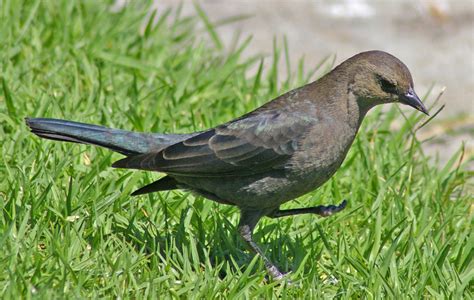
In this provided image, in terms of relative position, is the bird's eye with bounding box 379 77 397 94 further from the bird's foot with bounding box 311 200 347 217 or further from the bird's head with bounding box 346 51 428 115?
the bird's foot with bounding box 311 200 347 217

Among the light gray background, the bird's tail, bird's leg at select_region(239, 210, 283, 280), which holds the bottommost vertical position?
bird's leg at select_region(239, 210, 283, 280)

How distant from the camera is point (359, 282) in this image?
14.5 feet

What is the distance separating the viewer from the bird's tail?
459 centimetres

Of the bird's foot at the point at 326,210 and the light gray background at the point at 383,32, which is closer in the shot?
the bird's foot at the point at 326,210

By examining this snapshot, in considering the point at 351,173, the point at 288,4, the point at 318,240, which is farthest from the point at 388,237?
the point at 288,4

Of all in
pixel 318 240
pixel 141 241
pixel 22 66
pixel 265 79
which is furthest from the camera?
pixel 265 79

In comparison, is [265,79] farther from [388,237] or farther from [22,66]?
[388,237]

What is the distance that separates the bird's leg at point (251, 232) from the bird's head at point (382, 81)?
78cm

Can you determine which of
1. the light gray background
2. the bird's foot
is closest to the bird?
the bird's foot

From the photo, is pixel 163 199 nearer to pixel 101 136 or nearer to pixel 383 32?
pixel 101 136

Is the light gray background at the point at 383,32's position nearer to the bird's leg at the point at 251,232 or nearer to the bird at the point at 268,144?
the bird at the point at 268,144

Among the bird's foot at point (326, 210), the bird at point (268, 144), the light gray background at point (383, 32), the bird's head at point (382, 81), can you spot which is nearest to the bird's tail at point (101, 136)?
the bird at point (268, 144)

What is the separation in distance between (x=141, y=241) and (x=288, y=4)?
459cm

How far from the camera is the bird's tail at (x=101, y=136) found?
4.59 metres
